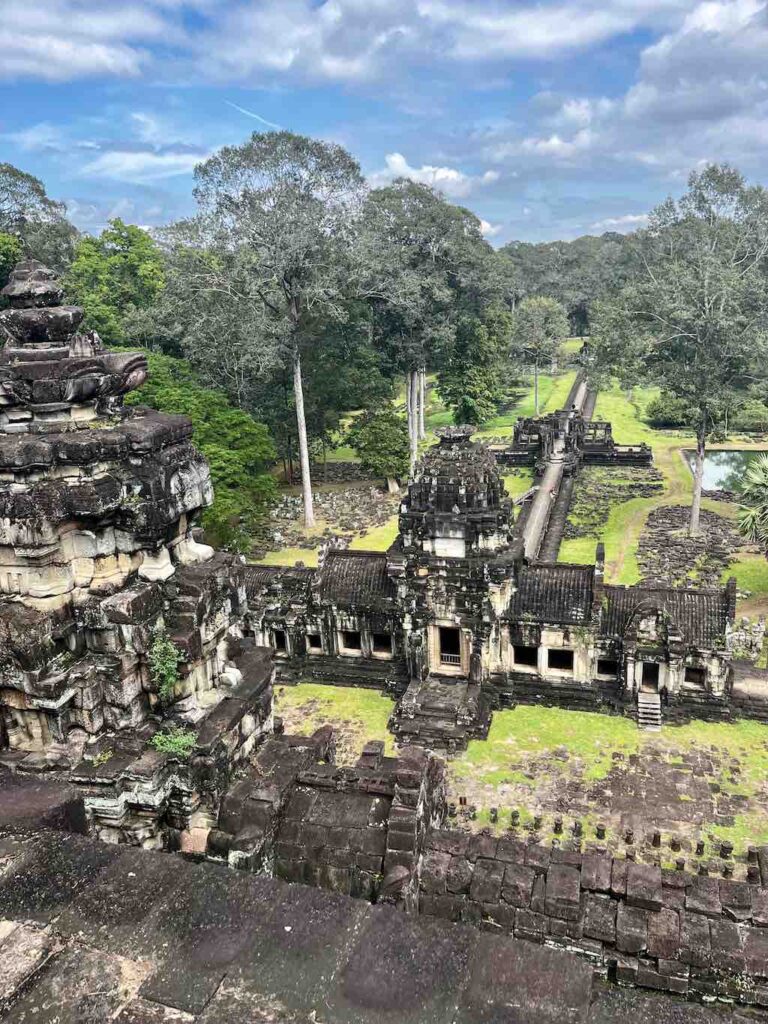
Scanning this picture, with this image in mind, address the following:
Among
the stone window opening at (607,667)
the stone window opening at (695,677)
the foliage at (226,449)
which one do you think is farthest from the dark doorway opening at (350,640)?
the stone window opening at (695,677)

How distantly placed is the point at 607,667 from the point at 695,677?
7.80ft

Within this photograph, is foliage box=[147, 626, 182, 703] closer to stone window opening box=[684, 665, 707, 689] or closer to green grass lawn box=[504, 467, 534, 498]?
stone window opening box=[684, 665, 707, 689]

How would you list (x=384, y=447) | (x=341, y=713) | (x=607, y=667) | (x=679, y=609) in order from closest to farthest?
(x=679, y=609) → (x=607, y=667) → (x=341, y=713) → (x=384, y=447)

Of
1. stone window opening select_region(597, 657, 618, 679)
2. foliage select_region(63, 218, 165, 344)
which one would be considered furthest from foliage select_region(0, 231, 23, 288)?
stone window opening select_region(597, 657, 618, 679)

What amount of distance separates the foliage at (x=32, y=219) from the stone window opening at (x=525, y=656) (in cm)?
5146

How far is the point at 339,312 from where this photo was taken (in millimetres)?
35469

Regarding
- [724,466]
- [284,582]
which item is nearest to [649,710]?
[284,582]

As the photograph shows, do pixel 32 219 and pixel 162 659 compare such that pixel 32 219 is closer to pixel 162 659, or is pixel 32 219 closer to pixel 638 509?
pixel 638 509

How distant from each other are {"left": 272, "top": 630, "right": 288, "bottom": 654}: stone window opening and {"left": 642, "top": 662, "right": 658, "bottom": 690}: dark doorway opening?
11.1 m

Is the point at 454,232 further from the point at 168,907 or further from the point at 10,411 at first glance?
the point at 168,907

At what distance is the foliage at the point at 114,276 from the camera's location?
45.0 metres

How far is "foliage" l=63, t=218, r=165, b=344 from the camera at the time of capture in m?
45.0

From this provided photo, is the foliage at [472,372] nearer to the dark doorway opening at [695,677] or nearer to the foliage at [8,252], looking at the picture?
the foliage at [8,252]

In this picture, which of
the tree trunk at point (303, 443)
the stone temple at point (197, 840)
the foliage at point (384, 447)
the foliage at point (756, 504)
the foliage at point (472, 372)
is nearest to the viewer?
the stone temple at point (197, 840)
